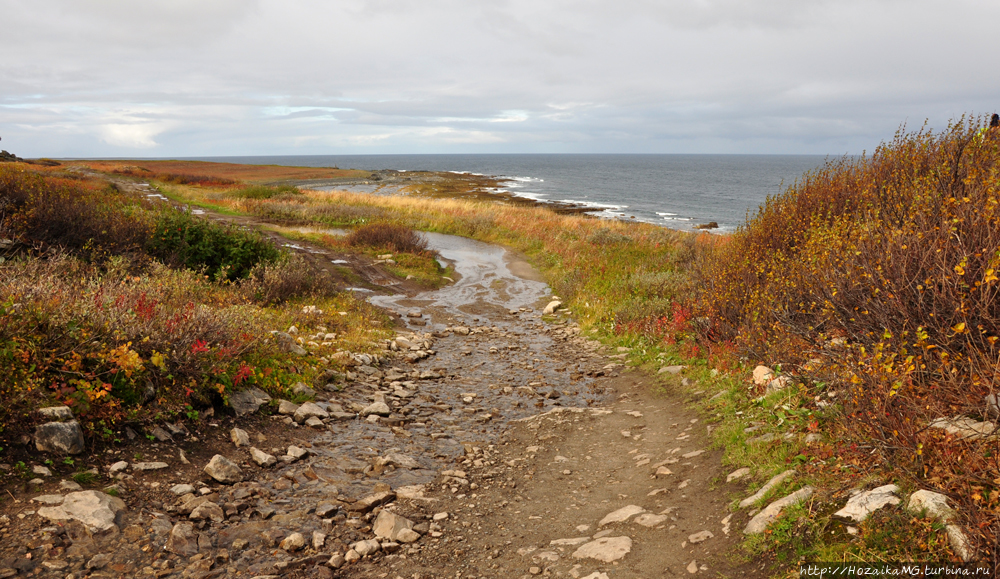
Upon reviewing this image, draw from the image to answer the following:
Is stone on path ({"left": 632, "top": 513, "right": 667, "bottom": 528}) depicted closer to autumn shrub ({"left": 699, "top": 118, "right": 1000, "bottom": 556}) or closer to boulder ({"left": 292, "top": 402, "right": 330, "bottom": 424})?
Answer: autumn shrub ({"left": 699, "top": 118, "right": 1000, "bottom": 556})

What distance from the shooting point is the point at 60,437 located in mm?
4926

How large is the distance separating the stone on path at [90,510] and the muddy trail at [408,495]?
0.01 meters

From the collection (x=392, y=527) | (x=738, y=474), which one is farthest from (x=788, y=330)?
(x=392, y=527)

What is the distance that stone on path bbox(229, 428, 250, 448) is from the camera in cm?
622

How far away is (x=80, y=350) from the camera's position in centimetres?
564

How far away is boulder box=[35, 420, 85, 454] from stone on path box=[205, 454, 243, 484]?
1.13 m

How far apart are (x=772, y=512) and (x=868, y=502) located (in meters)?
0.70

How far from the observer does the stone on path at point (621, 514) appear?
5.01 metres

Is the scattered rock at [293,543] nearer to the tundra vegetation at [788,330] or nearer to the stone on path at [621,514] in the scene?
the tundra vegetation at [788,330]

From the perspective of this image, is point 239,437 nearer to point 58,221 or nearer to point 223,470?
point 223,470

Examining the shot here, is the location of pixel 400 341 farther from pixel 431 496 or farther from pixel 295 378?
pixel 431 496

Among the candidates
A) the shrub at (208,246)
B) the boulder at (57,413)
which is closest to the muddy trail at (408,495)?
the boulder at (57,413)

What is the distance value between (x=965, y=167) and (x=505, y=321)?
36.3 feet

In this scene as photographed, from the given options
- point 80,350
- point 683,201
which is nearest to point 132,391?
point 80,350
